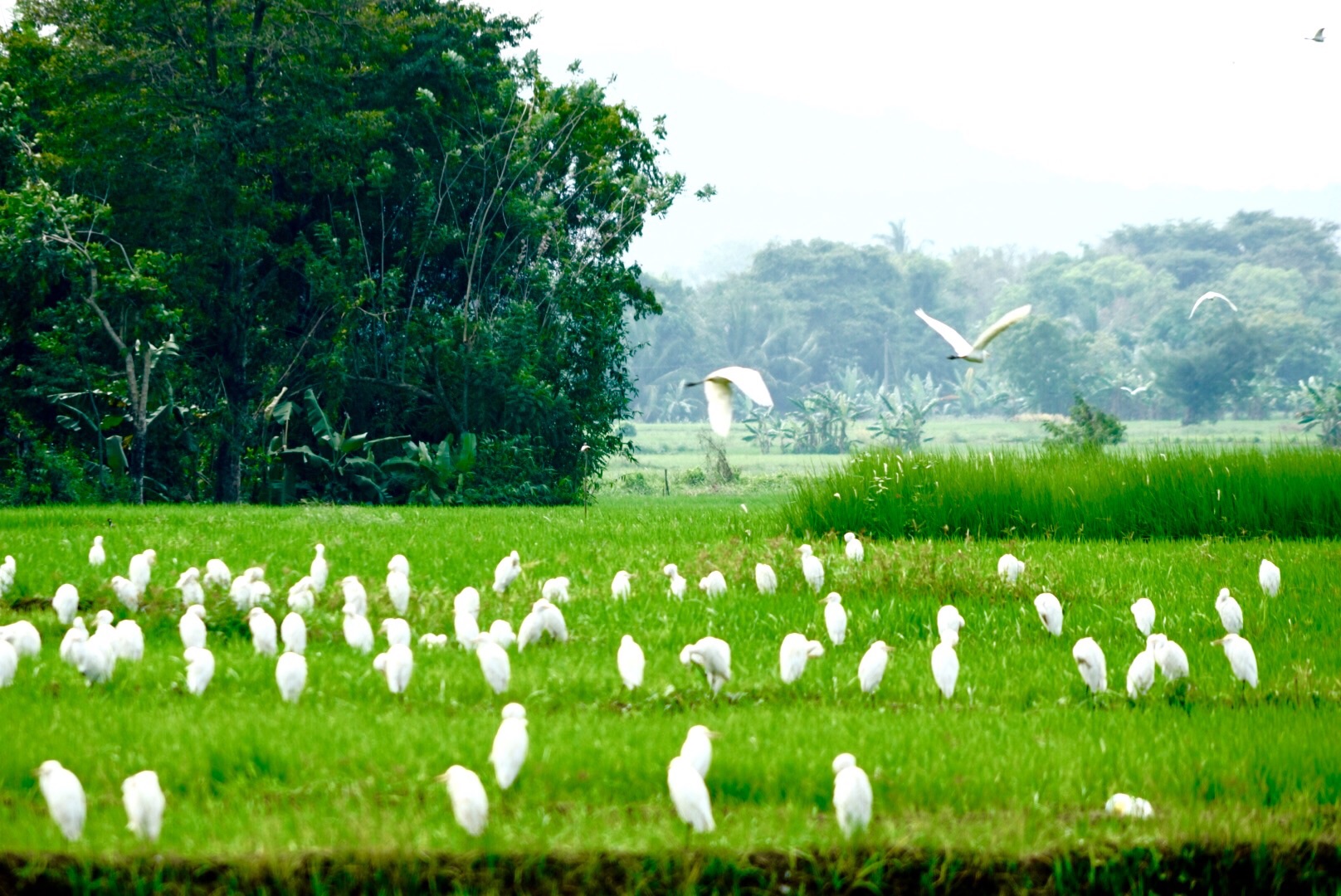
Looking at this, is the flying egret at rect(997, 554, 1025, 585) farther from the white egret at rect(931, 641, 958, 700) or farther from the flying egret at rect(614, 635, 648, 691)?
the flying egret at rect(614, 635, 648, 691)

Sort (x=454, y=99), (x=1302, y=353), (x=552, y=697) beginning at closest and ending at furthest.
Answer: (x=552, y=697) < (x=454, y=99) < (x=1302, y=353)

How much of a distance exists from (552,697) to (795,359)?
199 ft

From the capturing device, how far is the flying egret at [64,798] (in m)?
4.29

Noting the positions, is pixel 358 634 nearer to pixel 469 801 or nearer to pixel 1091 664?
pixel 469 801

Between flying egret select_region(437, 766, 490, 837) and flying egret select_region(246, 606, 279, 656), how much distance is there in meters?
2.89

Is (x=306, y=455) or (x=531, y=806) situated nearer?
(x=531, y=806)

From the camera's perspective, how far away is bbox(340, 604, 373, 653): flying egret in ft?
23.1

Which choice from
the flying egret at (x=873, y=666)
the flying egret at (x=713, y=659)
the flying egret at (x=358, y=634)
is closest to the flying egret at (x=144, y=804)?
the flying egret at (x=713, y=659)

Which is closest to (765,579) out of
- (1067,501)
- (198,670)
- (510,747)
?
(198,670)

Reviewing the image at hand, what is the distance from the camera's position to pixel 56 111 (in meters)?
19.5

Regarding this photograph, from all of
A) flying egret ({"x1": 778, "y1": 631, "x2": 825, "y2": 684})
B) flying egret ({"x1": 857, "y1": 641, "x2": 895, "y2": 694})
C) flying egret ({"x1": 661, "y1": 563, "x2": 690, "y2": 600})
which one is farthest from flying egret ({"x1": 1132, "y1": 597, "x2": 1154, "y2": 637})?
flying egret ({"x1": 661, "y1": 563, "x2": 690, "y2": 600})

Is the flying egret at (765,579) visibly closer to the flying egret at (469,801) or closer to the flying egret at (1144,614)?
the flying egret at (1144,614)

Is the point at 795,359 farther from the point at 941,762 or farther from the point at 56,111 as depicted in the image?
the point at 941,762

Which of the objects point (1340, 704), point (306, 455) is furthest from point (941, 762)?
point (306, 455)
